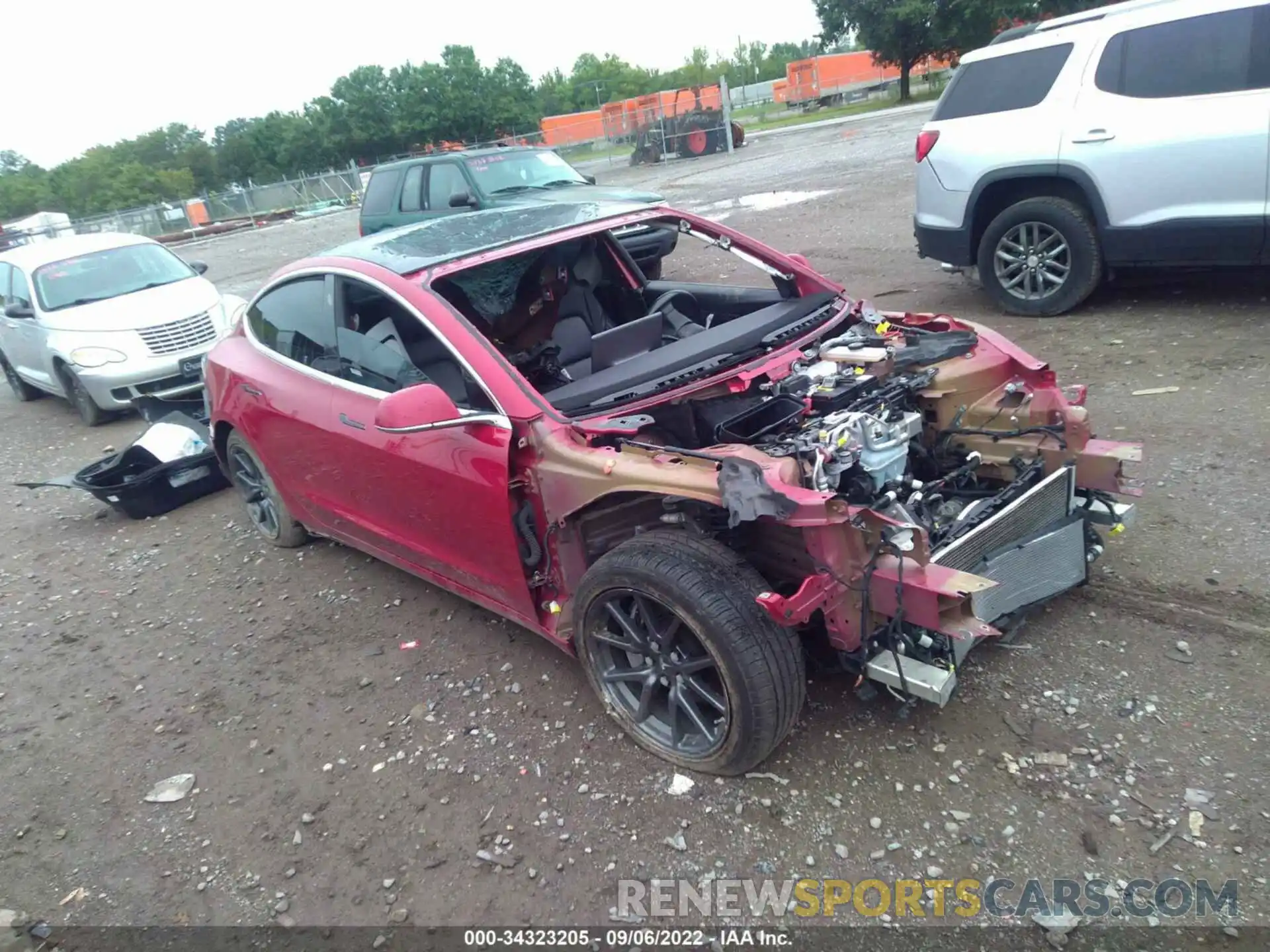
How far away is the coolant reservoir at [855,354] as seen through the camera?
3.31m

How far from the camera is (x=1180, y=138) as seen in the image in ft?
Result: 18.4

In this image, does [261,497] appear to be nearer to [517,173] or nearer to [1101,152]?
[1101,152]

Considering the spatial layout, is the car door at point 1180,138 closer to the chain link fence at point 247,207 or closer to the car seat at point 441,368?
the car seat at point 441,368

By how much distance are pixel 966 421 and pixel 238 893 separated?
3.18 m

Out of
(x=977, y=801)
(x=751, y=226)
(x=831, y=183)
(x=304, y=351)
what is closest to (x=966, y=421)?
(x=977, y=801)

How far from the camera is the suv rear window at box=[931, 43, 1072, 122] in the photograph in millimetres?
6258

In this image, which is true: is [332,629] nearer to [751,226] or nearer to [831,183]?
[751,226]

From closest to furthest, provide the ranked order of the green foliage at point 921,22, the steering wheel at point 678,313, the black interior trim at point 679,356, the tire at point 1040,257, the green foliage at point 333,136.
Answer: the black interior trim at point 679,356, the steering wheel at point 678,313, the tire at point 1040,257, the green foliage at point 921,22, the green foliage at point 333,136

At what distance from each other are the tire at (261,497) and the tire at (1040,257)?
5.49 metres

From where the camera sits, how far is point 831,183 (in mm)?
14648

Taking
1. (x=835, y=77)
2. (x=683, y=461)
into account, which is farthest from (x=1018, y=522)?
(x=835, y=77)

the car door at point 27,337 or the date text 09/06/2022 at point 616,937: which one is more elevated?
the car door at point 27,337

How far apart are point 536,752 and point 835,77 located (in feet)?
193

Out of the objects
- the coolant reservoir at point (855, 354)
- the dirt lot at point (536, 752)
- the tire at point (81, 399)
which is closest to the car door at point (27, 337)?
the tire at point (81, 399)
